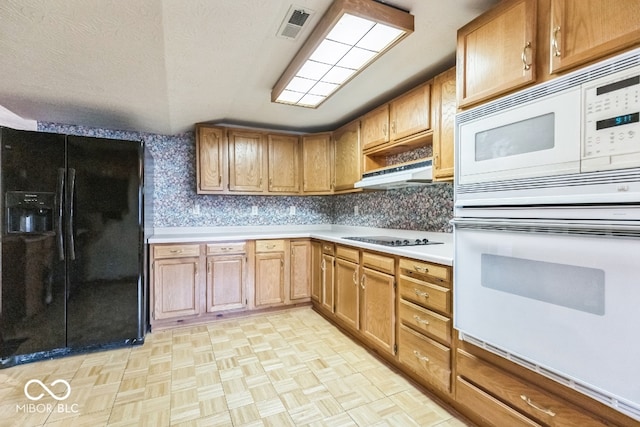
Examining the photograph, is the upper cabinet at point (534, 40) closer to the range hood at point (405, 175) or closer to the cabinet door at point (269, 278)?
the range hood at point (405, 175)

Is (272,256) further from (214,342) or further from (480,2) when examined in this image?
(480,2)

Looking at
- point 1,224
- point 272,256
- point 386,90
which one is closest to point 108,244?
point 1,224

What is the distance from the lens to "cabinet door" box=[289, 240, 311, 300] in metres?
3.42

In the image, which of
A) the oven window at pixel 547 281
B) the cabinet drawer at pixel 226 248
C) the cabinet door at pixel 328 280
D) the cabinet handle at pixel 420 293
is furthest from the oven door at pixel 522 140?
the cabinet drawer at pixel 226 248

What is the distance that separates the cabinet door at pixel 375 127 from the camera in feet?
8.82

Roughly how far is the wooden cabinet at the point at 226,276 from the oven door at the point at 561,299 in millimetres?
2341

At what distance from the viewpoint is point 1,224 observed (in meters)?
2.18

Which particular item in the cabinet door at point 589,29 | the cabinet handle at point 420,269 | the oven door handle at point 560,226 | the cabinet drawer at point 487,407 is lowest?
the cabinet drawer at point 487,407

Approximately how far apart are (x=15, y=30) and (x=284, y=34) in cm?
140

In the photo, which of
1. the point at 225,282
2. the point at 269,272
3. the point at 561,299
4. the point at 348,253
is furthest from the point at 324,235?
the point at 561,299

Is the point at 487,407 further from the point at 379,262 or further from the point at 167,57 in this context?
the point at 167,57

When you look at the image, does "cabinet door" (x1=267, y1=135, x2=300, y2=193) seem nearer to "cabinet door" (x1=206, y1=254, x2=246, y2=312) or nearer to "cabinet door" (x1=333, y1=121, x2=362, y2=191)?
"cabinet door" (x1=333, y1=121, x2=362, y2=191)

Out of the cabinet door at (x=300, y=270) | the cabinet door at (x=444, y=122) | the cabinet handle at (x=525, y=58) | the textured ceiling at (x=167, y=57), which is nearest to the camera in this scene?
the cabinet handle at (x=525, y=58)

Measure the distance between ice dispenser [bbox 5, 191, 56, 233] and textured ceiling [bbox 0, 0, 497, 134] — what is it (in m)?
0.81
